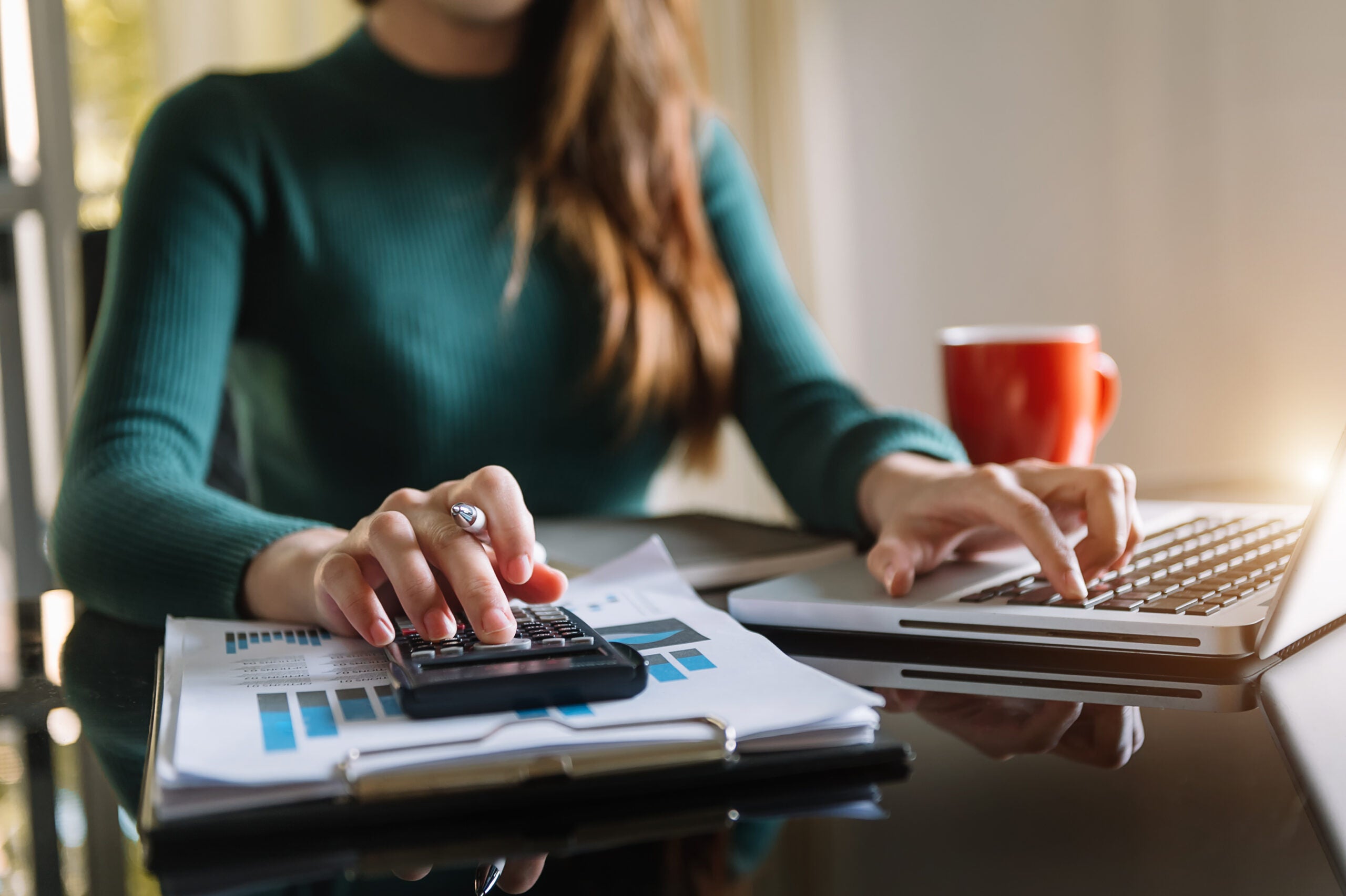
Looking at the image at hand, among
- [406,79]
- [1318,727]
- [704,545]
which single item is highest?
[406,79]

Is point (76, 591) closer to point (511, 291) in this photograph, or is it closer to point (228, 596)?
point (228, 596)

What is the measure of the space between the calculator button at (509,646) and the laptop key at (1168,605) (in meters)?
0.29

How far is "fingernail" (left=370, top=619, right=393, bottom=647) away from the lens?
48cm

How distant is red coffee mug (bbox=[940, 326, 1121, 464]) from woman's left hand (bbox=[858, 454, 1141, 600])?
14cm

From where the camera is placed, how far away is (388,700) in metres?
0.41

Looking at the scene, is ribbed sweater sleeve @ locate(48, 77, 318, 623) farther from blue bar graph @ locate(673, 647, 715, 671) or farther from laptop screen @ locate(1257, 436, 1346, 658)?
laptop screen @ locate(1257, 436, 1346, 658)

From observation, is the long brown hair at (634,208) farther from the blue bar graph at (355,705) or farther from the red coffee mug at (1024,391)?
the blue bar graph at (355,705)

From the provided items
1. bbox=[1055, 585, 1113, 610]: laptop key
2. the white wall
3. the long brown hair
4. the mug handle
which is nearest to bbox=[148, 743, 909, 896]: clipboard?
bbox=[1055, 585, 1113, 610]: laptop key

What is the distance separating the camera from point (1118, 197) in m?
2.05

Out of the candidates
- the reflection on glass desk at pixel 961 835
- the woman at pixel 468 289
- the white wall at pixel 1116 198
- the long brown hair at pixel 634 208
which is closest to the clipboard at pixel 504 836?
the reflection on glass desk at pixel 961 835

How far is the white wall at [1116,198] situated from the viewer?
1.84m

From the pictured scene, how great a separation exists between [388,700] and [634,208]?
82 cm

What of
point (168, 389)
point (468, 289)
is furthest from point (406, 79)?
point (168, 389)

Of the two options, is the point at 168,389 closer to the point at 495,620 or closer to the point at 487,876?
the point at 495,620
